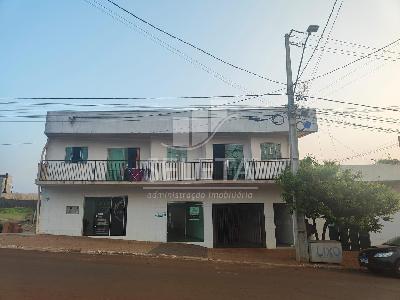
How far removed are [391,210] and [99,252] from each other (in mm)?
11091

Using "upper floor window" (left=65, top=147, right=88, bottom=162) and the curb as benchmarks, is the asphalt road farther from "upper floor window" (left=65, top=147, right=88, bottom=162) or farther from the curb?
"upper floor window" (left=65, top=147, right=88, bottom=162)

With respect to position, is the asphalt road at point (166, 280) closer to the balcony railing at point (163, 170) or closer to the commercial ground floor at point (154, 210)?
the commercial ground floor at point (154, 210)

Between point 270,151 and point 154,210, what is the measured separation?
667 centimetres

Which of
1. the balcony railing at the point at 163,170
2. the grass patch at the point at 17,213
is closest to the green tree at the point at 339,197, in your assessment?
the balcony railing at the point at 163,170

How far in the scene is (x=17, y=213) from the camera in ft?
95.1

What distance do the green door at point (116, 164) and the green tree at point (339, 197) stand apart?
862 centimetres

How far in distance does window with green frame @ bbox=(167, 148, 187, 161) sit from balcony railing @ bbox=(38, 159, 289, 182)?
0.62 meters

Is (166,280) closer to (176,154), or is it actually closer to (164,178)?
(164,178)

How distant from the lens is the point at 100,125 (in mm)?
18672

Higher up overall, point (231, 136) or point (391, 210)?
point (231, 136)

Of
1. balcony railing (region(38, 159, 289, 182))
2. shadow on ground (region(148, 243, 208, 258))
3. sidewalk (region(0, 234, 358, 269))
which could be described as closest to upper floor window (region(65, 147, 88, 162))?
balcony railing (region(38, 159, 289, 182))

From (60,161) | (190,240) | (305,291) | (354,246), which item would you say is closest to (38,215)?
(60,161)

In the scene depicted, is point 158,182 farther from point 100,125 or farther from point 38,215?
point 38,215

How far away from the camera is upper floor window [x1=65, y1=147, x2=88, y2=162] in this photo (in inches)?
754
